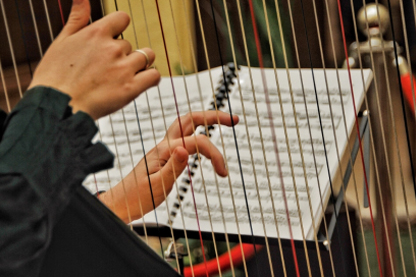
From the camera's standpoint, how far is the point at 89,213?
25.4 inches

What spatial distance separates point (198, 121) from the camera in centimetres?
84

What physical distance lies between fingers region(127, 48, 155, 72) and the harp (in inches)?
6.9

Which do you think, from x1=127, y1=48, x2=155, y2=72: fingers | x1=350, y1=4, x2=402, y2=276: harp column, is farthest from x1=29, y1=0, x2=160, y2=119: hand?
x1=350, y1=4, x2=402, y2=276: harp column

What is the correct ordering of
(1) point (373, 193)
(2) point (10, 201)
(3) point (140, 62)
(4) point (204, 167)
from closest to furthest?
(2) point (10, 201) < (3) point (140, 62) < (4) point (204, 167) < (1) point (373, 193)

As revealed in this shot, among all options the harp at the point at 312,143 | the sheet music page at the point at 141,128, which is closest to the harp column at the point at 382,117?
the harp at the point at 312,143

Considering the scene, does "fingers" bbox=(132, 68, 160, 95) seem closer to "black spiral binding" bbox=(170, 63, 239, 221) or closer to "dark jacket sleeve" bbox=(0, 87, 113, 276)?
"dark jacket sleeve" bbox=(0, 87, 113, 276)

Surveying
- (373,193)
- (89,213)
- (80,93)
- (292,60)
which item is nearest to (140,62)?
(80,93)

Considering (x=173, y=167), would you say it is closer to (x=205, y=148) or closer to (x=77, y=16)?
(x=205, y=148)

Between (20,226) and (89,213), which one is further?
(89,213)

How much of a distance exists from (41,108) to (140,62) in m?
0.13

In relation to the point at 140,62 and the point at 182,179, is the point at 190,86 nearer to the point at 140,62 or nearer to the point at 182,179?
the point at 182,179

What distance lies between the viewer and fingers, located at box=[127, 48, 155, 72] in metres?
0.63

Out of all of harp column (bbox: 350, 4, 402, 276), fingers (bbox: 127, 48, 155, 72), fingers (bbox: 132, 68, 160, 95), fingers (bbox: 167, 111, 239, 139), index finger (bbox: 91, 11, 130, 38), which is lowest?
harp column (bbox: 350, 4, 402, 276)

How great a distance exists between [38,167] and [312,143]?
0.50m
